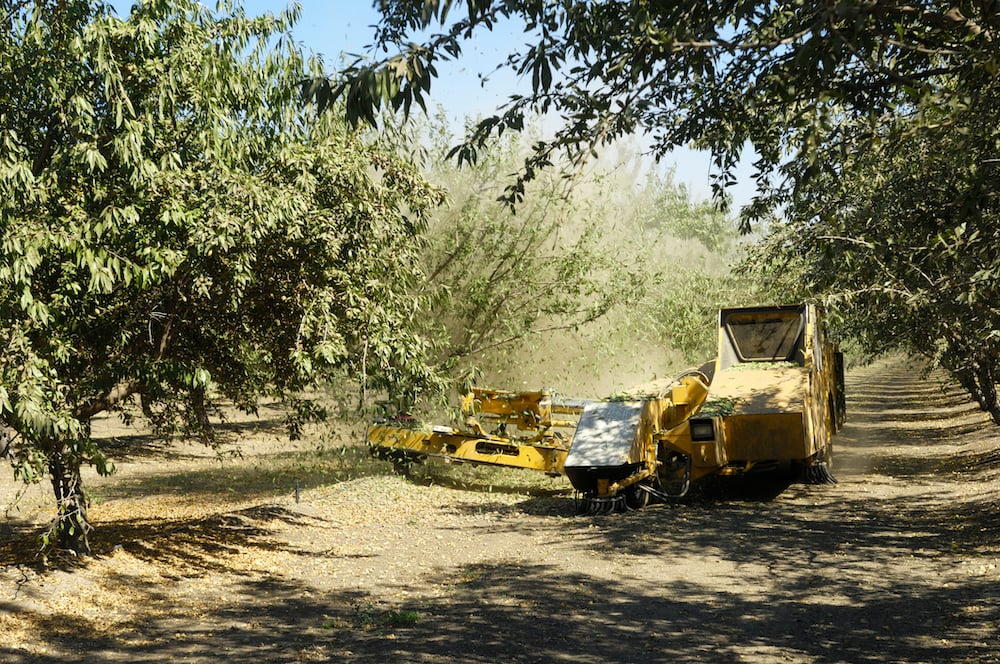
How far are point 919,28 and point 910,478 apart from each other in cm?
1266

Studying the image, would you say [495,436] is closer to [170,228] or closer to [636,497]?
[636,497]

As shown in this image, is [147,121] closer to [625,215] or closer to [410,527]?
[410,527]

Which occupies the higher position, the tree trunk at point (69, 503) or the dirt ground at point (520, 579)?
the tree trunk at point (69, 503)

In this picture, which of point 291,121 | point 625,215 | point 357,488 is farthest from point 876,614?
point 625,215

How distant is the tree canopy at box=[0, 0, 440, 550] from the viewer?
8617 mm

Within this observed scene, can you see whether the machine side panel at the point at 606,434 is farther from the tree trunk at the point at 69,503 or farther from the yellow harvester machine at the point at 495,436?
the tree trunk at the point at 69,503

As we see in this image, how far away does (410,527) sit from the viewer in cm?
1495

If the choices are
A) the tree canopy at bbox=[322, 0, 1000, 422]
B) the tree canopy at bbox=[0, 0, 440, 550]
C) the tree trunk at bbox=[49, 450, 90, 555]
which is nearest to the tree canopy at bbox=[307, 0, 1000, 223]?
the tree canopy at bbox=[322, 0, 1000, 422]

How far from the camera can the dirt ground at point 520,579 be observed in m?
8.28

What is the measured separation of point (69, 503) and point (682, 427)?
857 centimetres

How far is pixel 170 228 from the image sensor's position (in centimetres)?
949

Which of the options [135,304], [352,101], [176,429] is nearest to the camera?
[352,101]

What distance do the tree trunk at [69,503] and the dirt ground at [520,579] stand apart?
1.13 ft

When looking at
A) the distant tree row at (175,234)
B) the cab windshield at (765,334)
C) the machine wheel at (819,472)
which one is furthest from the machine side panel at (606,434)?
the cab windshield at (765,334)
